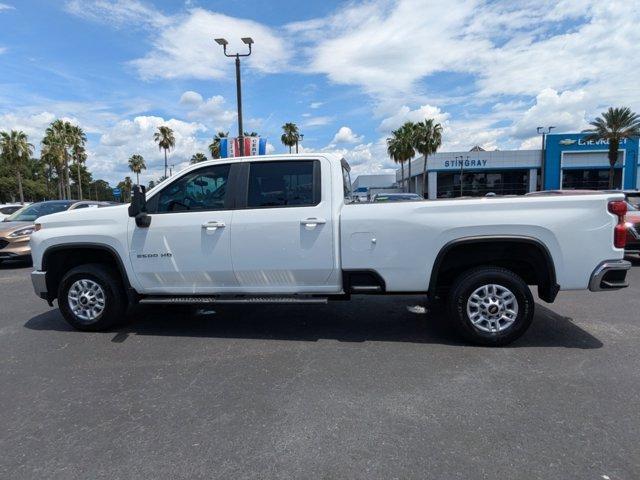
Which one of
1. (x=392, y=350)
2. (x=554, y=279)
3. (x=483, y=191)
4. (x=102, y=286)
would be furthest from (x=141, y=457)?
(x=483, y=191)

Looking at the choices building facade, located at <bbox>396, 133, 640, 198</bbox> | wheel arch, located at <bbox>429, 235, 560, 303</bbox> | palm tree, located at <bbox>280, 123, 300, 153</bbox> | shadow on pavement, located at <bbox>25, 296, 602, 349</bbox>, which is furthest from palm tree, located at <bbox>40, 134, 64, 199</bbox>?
wheel arch, located at <bbox>429, 235, 560, 303</bbox>

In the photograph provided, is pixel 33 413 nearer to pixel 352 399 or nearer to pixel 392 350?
pixel 352 399

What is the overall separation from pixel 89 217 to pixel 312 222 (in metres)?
2.65

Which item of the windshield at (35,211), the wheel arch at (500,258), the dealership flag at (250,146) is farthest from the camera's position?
the dealership flag at (250,146)

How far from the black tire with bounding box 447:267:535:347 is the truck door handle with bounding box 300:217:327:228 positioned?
153 cm

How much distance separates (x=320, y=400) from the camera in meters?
3.50

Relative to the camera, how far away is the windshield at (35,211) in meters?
11.9

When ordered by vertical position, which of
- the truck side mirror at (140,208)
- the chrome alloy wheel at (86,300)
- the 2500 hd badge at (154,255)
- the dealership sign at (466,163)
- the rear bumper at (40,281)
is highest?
the dealership sign at (466,163)

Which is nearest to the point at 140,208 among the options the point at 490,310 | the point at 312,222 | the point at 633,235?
the point at 312,222

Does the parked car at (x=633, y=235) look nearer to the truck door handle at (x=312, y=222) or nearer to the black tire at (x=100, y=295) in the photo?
the truck door handle at (x=312, y=222)

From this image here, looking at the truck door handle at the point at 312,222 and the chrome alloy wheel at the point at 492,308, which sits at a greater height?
the truck door handle at the point at 312,222

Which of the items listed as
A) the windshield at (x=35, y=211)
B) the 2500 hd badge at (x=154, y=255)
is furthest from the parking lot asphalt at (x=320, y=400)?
the windshield at (x=35, y=211)

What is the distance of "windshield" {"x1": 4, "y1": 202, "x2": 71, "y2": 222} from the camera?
470 inches

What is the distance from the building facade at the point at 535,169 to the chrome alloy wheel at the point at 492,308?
1727 inches
